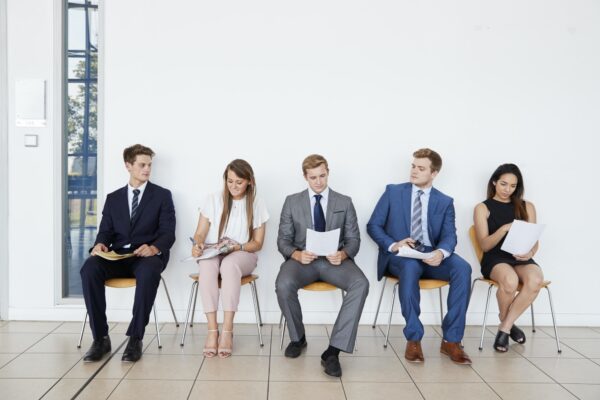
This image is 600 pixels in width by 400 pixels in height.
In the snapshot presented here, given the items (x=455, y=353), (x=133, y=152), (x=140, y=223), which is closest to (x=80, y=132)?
(x=133, y=152)

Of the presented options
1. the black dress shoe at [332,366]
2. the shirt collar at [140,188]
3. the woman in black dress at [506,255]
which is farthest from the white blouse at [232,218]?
the woman in black dress at [506,255]

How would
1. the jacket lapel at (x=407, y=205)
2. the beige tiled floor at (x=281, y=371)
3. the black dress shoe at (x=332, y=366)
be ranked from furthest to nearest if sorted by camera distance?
the jacket lapel at (x=407, y=205)
the black dress shoe at (x=332, y=366)
the beige tiled floor at (x=281, y=371)

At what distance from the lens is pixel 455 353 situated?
344 centimetres

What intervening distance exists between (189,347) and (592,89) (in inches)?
146

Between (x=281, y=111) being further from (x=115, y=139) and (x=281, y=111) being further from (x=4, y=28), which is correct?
(x=4, y=28)

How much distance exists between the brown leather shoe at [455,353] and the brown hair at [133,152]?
2.50 metres

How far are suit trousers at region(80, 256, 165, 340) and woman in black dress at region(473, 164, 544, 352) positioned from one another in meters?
2.37

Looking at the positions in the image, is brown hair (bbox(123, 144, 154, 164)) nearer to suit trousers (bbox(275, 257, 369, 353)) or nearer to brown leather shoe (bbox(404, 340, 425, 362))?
suit trousers (bbox(275, 257, 369, 353))

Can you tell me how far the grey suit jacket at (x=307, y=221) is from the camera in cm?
381

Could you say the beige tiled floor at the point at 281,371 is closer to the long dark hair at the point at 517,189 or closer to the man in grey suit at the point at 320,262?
the man in grey suit at the point at 320,262

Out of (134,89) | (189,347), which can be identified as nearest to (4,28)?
(134,89)

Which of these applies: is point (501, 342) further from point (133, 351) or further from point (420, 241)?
point (133, 351)

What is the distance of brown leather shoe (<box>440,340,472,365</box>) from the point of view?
133 inches

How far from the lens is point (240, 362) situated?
11.0 feet
